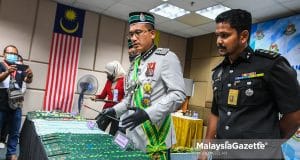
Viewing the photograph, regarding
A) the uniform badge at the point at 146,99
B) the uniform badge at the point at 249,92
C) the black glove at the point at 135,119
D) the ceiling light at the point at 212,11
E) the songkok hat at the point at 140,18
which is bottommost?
the black glove at the point at 135,119

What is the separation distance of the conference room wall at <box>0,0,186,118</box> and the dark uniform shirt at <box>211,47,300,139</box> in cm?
479

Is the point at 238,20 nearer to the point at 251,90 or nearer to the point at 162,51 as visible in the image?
the point at 251,90

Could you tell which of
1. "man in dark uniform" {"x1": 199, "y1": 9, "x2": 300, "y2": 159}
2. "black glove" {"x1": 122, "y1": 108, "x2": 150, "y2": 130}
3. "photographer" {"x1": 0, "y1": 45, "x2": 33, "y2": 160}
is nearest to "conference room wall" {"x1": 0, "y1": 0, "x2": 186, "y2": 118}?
"photographer" {"x1": 0, "y1": 45, "x2": 33, "y2": 160}

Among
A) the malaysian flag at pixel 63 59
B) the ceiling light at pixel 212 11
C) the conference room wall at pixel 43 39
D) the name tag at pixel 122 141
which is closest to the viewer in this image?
the name tag at pixel 122 141

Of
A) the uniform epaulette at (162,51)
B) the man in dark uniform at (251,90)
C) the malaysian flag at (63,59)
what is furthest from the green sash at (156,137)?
the malaysian flag at (63,59)

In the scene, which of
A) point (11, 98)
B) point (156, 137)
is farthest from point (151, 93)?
point (11, 98)

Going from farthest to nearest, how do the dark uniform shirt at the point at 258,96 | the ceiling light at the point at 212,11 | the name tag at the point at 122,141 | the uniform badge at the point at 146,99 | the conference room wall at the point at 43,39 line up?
the conference room wall at the point at 43,39
the ceiling light at the point at 212,11
the uniform badge at the point at 146,99
the name tag at the point at 122,141
the dark uniform shirt at the point at 258,96

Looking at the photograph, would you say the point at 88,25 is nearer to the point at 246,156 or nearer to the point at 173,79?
the point at 173,79

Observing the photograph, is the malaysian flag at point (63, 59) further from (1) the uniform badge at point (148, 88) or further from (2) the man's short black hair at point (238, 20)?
(2) the man's short black hair at point (238, 20)

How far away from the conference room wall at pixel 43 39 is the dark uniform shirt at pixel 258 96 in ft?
15.7

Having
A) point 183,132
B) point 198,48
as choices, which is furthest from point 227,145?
point 198,48

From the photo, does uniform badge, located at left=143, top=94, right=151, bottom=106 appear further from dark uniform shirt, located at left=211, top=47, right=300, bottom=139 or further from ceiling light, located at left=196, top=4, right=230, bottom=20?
ceiling light, located at left=196, top=4, right=230, bottom=20

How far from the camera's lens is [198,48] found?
682 cm

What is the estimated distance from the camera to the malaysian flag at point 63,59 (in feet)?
17.8
